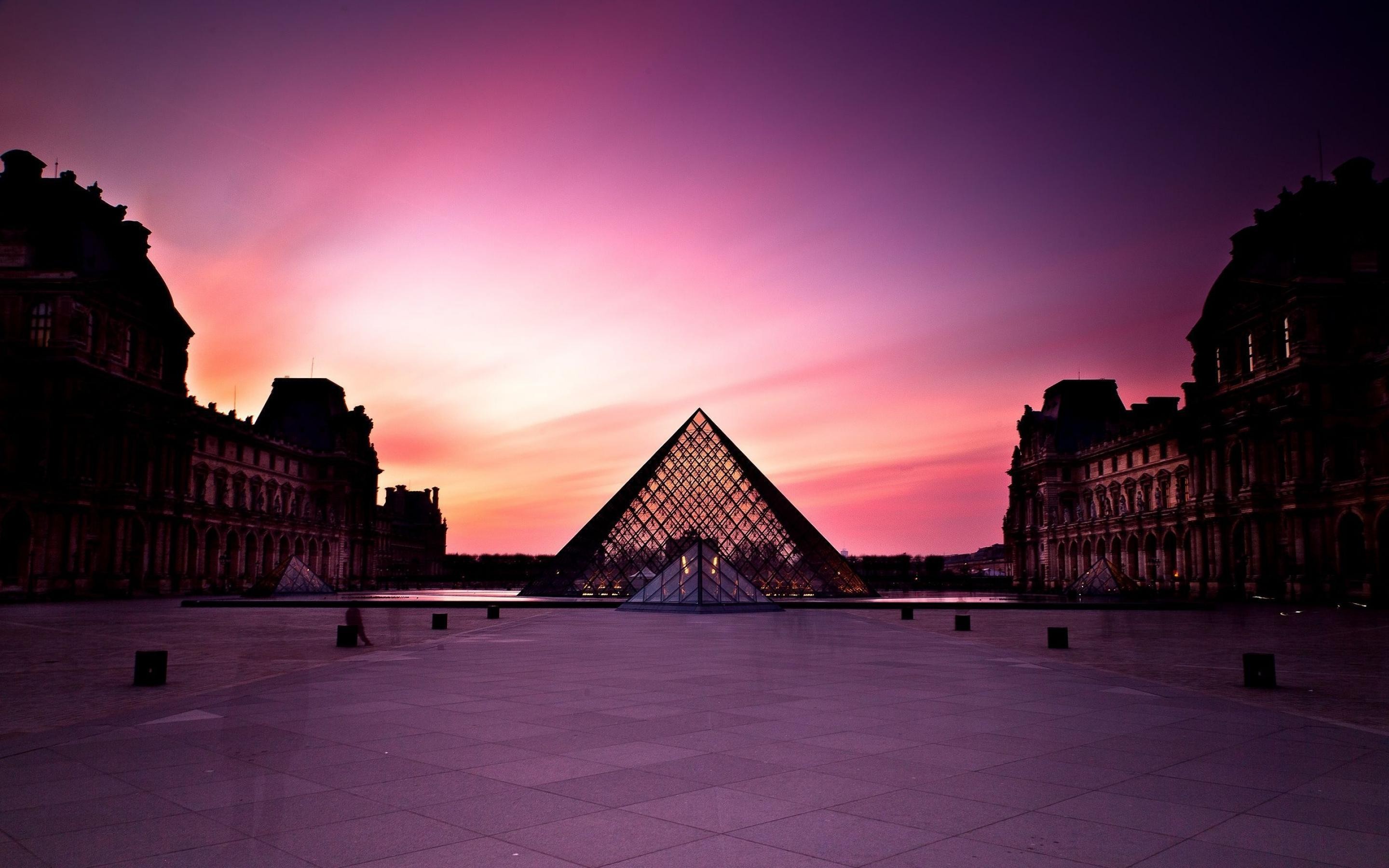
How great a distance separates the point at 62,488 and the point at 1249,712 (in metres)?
44.0

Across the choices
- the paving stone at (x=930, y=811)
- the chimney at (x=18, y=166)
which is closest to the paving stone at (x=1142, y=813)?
the paving stone at (x=930, y=811)

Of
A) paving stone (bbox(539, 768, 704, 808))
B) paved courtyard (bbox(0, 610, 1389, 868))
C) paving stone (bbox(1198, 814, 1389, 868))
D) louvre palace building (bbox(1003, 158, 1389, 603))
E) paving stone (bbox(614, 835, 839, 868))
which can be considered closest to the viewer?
paving stone (bbox(614, 835, 839, 868))

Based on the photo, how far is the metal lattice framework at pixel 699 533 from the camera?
1596 inches

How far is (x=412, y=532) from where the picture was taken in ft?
388

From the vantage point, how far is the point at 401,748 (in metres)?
6.36

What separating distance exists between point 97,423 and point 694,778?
45.0m

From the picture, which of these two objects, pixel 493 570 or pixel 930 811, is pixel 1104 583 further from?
pixel 493 570

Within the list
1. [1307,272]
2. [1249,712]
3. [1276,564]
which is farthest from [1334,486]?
[1249,712]

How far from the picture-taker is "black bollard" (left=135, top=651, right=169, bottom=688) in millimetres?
9977

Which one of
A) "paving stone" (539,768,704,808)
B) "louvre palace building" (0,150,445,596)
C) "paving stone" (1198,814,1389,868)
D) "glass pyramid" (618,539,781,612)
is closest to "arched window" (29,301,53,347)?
"louvre palace building" (0,150,445,596)

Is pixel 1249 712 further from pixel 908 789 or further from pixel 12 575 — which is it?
pixel 12 575

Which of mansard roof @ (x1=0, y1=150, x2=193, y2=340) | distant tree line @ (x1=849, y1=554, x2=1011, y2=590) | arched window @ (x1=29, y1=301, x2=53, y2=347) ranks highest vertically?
mansard roof @ (x1=0, y1=150, x2=193, y2=340)

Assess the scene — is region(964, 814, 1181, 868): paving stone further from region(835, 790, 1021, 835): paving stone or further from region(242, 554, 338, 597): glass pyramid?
region(242, 554, 338, 597): glass pyramid

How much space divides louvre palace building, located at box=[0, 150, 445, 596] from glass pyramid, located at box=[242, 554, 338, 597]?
18.0ft
